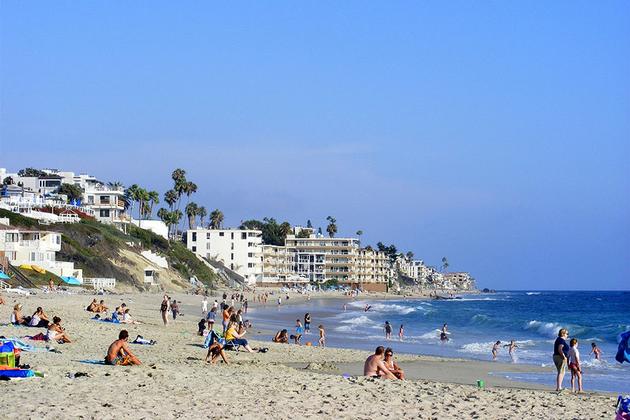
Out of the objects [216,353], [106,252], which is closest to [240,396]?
[216,353]

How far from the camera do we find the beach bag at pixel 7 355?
14539 millimetres

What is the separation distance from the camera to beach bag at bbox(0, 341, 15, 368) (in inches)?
572

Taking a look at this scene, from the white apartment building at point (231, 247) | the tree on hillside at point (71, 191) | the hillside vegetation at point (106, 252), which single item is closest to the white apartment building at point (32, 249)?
the hillside vegetation at point (106, 252)

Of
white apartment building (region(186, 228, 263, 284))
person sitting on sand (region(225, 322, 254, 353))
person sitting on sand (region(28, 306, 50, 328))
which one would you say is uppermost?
white apartment building (region(186, 228, 263, 284))

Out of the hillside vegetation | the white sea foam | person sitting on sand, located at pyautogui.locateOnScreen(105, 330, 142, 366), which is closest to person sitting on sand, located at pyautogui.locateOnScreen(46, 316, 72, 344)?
person sitting on sand, located at pyautogui.locateOnScreen(105, 330, 142, 366)

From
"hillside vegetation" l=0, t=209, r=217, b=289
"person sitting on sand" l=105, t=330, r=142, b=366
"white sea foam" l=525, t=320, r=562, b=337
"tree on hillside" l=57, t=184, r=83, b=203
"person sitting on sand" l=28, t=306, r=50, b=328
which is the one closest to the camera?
"person sitting on sand" l=105, t=330, r=142, b=366

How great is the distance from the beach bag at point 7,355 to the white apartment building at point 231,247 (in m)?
123

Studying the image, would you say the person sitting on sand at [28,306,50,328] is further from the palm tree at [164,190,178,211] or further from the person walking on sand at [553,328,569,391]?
the palm tree at [164,190,178,211]

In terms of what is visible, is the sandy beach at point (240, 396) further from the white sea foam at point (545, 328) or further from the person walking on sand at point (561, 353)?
the white sea foam at point (545, 328)

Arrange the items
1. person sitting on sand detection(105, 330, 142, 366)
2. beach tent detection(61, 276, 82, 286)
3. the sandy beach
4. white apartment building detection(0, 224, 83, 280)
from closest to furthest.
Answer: the sandy beach < person sitting on sand detection(105, 330, 142, 366) < beach tent detection(61, 276, 82, 286) < white apartment building detection(0, 224, 83, 280)

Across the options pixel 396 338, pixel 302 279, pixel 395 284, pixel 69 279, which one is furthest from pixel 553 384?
pixel 395 284

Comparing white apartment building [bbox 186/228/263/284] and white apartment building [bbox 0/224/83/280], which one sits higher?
white apartment building [bbox 186/228/263/284]

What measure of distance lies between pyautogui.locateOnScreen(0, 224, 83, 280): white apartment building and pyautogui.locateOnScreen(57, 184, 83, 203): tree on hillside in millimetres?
52424

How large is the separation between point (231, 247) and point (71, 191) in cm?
2774
